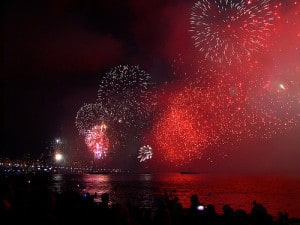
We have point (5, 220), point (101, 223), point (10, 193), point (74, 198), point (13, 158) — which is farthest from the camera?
point (13, 158)

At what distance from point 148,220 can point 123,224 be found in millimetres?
5614

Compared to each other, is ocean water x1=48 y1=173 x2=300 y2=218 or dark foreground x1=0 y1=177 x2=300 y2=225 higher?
dark foreground x1=0 y1=177 x2=300 y2=225

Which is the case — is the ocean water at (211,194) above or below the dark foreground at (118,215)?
below

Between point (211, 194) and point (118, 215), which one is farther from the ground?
point (118, 215)

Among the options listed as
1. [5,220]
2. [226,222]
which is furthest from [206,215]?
[5,220]

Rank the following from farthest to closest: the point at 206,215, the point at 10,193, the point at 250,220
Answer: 1. the point at 10,193
2. the point at 206,215
3. the point at 250,220

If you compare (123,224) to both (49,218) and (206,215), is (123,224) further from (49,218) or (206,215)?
(206,215)

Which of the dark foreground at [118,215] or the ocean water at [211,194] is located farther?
the ocean water at [211,194]

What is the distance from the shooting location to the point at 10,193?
57.9 feet

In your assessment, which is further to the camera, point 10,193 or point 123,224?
point 10,193

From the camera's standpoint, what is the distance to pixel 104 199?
58.2 feet

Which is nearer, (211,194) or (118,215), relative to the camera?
(118,215)

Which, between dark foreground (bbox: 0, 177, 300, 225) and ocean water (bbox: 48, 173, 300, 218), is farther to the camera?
ocean water (bbox: 48, 173, 300, 218)

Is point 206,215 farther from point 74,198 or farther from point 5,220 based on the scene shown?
point 74,198
